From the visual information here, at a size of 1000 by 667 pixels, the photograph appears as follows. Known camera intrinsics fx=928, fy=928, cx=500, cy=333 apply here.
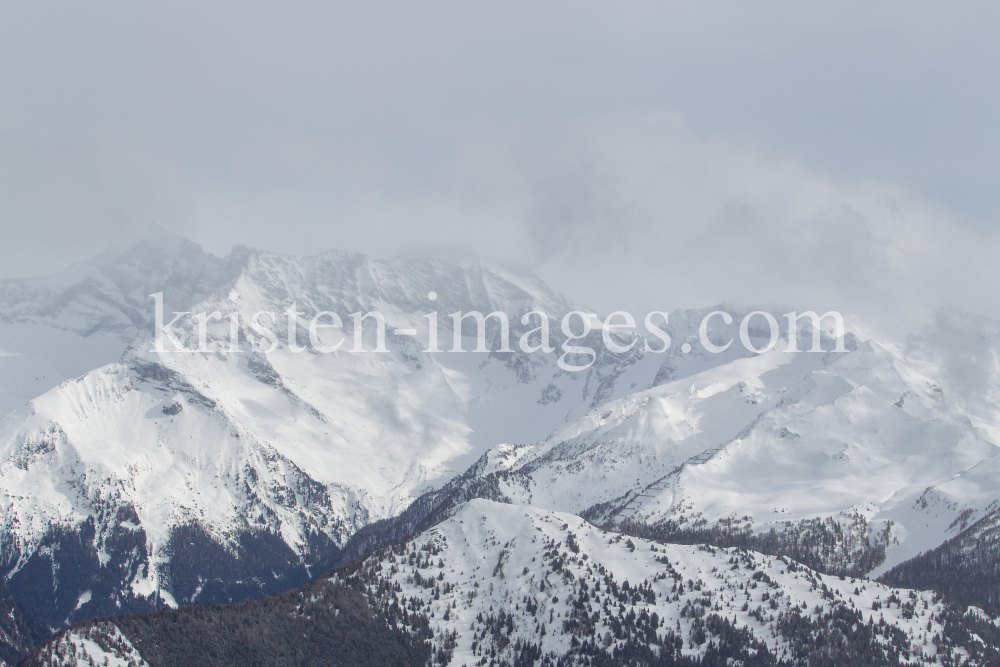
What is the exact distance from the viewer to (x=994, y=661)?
199625 millimetres

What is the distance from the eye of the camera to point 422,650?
198m

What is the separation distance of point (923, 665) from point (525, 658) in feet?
276

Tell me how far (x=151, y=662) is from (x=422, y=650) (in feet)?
178

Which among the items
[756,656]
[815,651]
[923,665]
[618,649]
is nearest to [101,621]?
[618,649]

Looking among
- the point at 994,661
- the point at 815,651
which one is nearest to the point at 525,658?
the point at 815,651

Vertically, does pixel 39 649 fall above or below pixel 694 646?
above

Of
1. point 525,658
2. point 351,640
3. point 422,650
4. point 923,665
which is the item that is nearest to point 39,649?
point 351,640

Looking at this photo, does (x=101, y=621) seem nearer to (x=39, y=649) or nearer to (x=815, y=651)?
(x=39, y=649)

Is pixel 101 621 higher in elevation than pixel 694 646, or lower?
higher

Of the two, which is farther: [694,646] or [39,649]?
[694,646]

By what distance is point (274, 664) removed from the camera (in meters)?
189

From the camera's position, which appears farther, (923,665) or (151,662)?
(923,665)

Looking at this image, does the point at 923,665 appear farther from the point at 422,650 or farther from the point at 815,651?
the point at 422,650

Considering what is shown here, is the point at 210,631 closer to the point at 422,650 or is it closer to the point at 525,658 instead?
the point at 422,650
